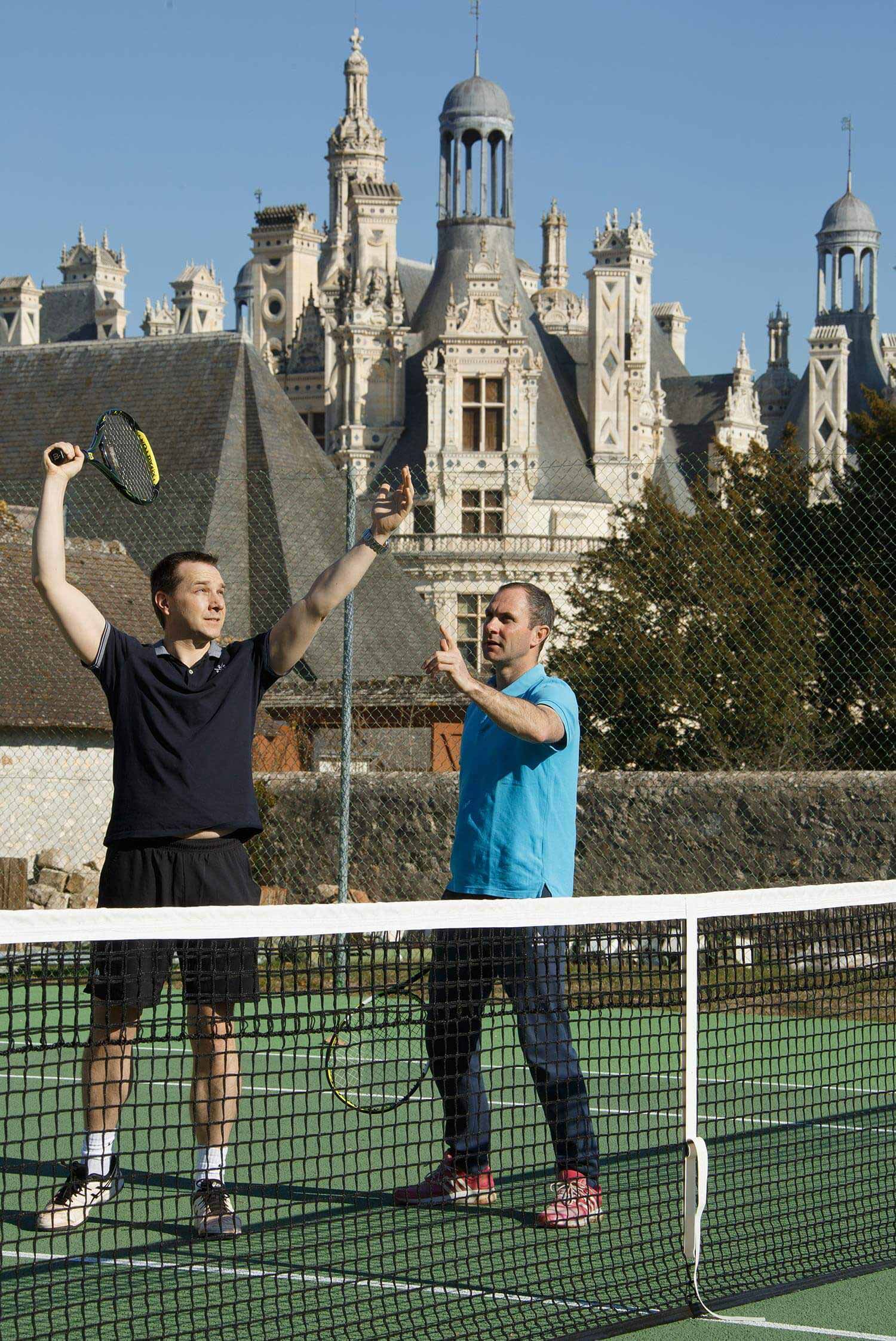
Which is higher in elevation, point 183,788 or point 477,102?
point 477,102

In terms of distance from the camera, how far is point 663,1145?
7398mm

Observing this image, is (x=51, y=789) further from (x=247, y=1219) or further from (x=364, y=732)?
(x=247, y=1219)

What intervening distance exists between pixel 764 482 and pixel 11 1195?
16516 millimetres

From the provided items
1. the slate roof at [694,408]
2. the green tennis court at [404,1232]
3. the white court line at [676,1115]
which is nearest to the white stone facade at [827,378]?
the slate roof at [694,408]

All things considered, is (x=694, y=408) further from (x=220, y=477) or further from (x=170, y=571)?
(x=170, y=571)

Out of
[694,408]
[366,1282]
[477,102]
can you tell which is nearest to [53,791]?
[366,1282]

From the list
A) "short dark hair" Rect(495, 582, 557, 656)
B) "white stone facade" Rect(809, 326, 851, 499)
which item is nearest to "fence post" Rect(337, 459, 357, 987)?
"short dark hair" Rect(495, 582, 557, 656)

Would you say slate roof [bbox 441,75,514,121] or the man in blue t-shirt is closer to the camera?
the man in blue t-shirt

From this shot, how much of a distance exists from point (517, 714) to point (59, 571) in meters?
1.40

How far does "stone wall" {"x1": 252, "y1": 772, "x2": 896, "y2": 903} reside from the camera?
13906 mm

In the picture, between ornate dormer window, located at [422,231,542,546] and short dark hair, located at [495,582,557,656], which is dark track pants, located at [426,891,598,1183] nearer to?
short dark hair, located at [495,582,557,656]

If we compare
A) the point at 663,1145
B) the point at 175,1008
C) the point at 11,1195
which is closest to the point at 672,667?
the point at 175,1008

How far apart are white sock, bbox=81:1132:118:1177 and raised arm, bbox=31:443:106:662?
1369 mm

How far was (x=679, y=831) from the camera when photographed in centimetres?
1413
